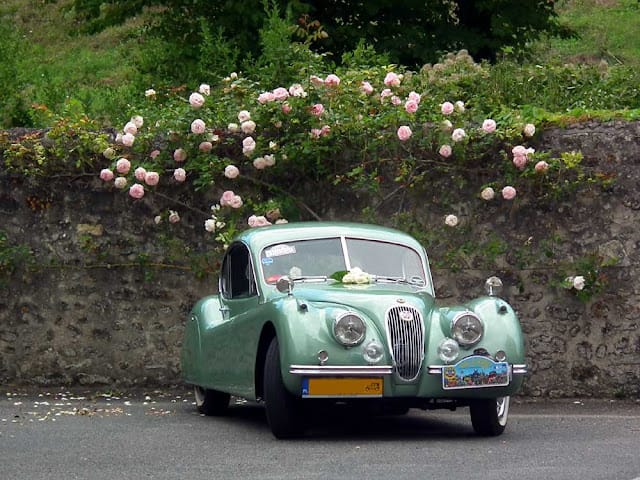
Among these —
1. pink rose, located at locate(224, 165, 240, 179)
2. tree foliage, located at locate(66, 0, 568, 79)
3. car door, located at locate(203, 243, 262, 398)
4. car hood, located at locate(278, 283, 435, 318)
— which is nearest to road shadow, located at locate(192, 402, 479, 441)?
car door, located at locate(203, 243, 262, 398)

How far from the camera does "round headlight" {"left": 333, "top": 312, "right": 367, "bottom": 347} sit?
8.53 m

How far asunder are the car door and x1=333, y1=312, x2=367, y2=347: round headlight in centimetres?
80

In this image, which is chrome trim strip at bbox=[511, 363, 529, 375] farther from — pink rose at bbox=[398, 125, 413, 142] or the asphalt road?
pink rose at bbox=[398, 125, 413, 142]

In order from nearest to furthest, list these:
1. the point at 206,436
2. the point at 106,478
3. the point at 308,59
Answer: the point at 106,478 → the point at 206,436 → the point at 308,59

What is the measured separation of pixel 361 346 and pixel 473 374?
0.75m

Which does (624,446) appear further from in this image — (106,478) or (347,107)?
(347,107)

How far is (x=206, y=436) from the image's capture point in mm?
8969

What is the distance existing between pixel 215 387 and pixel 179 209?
126 inches

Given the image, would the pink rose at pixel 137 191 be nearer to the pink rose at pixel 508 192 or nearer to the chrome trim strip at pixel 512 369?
the pink rose at pixel 508 192

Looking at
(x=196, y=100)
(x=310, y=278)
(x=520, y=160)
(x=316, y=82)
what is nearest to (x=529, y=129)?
(x=520, y=160)

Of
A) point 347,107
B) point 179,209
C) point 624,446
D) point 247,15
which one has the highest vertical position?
point 247,15

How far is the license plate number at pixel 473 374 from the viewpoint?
338 inches

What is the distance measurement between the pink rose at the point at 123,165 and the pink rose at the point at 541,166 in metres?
3.81

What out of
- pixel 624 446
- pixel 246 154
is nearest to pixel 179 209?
pixel 246 154
